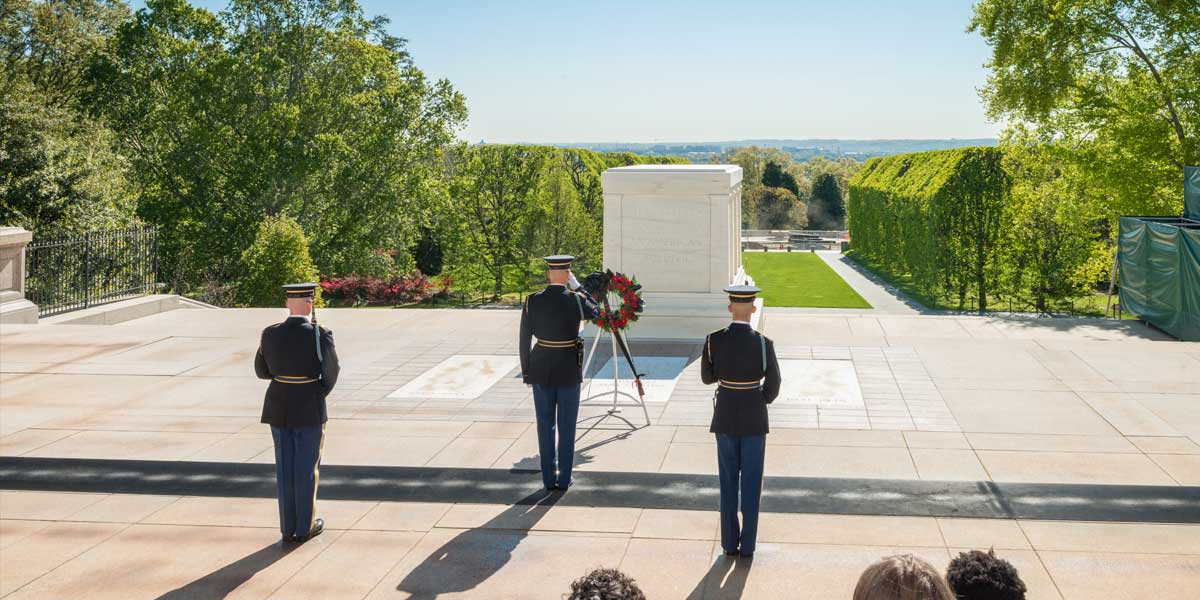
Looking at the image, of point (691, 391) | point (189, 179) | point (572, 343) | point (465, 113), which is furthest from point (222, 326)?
point (465, 113)

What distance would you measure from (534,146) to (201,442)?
110ft

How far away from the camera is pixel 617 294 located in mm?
9602

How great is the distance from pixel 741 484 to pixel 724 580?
597mm

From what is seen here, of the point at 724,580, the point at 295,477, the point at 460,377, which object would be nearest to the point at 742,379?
the point at 724,580

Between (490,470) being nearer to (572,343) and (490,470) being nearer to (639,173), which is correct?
(572,343)

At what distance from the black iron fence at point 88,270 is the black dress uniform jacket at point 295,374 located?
11.5 m

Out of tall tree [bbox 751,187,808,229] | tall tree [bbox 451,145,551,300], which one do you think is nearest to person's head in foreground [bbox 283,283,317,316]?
tall tree [bbox 451,145,551,300]

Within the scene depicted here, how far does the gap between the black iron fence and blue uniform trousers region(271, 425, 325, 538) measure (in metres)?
11.5

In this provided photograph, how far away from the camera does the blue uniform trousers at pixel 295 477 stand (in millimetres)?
6082

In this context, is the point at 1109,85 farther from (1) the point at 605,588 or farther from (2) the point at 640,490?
(1) the point at 605,588

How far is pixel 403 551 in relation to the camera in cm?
600

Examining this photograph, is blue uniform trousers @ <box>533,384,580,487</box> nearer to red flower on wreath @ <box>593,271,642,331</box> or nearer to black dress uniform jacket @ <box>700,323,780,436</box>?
black dress uniform jacket @ <box>700,323,780,436</box>

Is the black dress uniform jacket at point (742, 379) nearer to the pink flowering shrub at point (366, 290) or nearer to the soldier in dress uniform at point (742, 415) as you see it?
the soldier in dress uniform at point (742, 415)

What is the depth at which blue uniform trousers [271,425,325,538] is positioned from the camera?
6.08m
